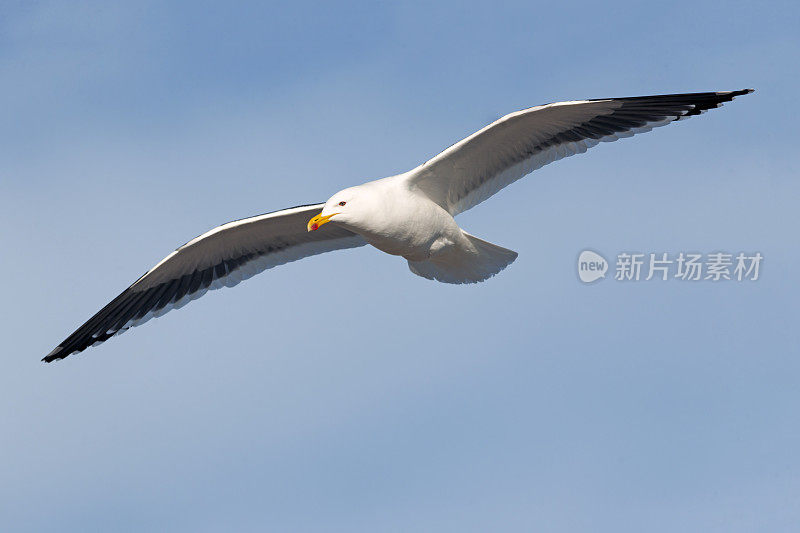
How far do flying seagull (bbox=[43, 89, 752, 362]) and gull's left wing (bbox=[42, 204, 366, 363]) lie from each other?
1cm

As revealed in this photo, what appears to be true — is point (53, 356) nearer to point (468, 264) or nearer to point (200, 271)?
point (200, 271)

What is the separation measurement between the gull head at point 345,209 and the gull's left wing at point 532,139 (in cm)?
61

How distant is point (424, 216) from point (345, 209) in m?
0.78

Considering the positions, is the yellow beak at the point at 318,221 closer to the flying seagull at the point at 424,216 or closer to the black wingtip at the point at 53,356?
the flying seagull at the point at 424,216

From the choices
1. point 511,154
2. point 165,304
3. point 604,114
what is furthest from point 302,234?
point 604,114

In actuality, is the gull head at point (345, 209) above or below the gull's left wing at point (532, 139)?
below

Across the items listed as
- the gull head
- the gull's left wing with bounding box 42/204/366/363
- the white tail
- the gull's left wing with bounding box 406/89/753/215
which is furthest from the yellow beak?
the gull's left wing with bounding box 42/204/366/363

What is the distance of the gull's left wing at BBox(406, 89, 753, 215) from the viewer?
1083 centimetres

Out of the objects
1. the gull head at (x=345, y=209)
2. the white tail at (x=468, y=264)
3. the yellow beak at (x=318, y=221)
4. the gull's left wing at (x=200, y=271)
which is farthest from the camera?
the gull's left wing at (x=200, y=271)

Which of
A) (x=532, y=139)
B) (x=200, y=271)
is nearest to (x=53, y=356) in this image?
(x=200, y=271)

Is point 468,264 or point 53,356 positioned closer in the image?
point 468,264

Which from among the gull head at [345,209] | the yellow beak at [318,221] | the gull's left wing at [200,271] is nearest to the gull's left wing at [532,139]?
the gull head at [345,209]

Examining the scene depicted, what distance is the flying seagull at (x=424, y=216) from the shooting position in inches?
420

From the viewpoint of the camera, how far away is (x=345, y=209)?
10.5 m
